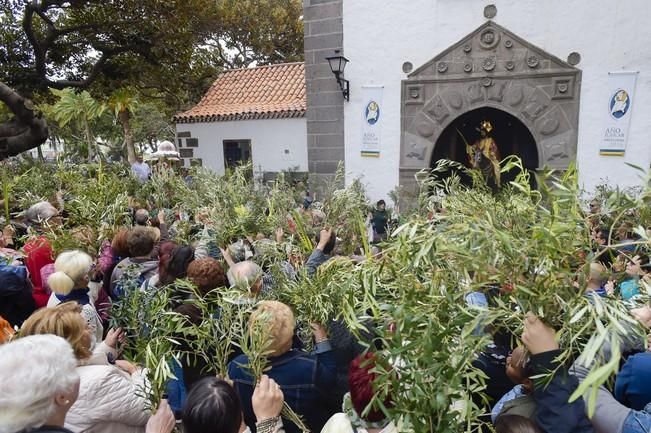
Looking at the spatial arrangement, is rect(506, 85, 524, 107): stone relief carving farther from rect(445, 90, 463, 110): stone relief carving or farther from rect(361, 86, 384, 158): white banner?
rect(361, 86, 384, 158): white banner

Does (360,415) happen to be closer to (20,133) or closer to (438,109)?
(20,133)

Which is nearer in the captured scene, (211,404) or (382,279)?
(211,404)

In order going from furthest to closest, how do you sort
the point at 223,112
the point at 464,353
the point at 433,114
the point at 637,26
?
the point at 223,112 → the point at 433,114 → the point at 637,26 → the point at 464,353

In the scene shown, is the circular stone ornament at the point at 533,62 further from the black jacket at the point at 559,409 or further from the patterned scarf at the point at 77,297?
the patterned scarf at the point at 77,297

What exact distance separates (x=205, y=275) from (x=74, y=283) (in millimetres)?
847

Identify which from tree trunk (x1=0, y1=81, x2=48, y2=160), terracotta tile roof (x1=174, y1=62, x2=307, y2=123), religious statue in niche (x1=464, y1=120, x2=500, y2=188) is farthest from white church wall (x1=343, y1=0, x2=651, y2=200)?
tree trunk (x1=0, y1=81, x2=48, y2=160)

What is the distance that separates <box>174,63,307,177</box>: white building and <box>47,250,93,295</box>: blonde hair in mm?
8145

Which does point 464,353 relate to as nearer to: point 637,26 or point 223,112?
point 637,26

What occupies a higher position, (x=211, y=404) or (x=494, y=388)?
(x=211, y=404)

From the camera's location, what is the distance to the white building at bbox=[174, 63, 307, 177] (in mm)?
11195

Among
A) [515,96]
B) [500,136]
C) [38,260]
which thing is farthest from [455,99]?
[38,260]

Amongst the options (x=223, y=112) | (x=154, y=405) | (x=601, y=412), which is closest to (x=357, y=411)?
(x=154, y=405)

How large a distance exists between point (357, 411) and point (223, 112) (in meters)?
11.3

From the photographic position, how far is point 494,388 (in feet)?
7.77
